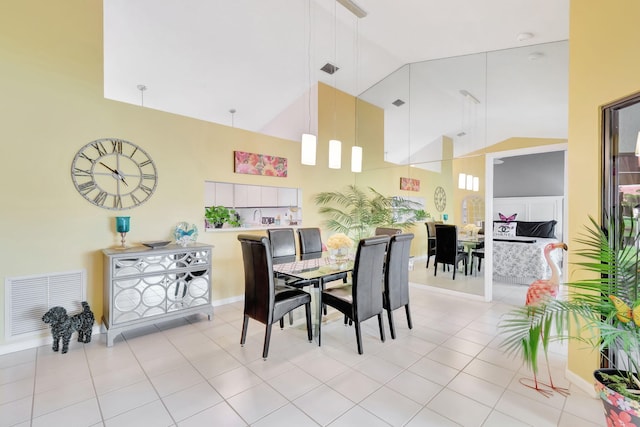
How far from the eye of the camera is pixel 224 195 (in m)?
5.83

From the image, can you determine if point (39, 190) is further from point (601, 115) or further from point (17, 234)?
point (601, 115)

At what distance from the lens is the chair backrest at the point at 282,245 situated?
150 inches

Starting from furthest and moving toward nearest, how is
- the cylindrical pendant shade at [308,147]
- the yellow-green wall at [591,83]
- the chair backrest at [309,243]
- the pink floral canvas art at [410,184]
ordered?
1. the pink floral canvas art at [410,184]
2. the chair backrest at [309,243]
3. the cylindrical pendant shade at [308,147]
4. the yellow-green wall at [591,83]

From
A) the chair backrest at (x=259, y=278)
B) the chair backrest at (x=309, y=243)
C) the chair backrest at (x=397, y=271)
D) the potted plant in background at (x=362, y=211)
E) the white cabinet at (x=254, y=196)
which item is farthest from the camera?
the white cabinet at (x=254, y=196)

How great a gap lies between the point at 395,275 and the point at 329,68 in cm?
379

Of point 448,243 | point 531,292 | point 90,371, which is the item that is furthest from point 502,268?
point 90,371

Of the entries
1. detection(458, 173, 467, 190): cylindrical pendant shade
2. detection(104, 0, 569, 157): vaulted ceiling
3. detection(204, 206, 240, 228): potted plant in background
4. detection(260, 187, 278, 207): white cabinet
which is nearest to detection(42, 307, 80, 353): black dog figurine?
detection(204, 206, 240, 228): potted plant in background

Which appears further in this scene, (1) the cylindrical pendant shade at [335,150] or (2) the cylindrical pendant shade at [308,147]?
(1) the cylindrical pendant shade at [335,150]

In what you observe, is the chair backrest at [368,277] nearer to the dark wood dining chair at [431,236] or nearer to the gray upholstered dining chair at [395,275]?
A: the gray upholstered dining chair at [395,275]

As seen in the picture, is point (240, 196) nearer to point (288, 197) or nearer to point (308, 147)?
point (288, 197)

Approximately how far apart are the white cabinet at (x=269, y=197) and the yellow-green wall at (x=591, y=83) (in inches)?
195

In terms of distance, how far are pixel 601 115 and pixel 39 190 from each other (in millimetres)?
4659

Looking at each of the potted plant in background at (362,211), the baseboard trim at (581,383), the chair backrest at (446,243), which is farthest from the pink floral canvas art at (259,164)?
the baseboard trim at (581,383)

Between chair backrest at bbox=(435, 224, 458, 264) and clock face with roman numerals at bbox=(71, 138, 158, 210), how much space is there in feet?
A: 13.6
